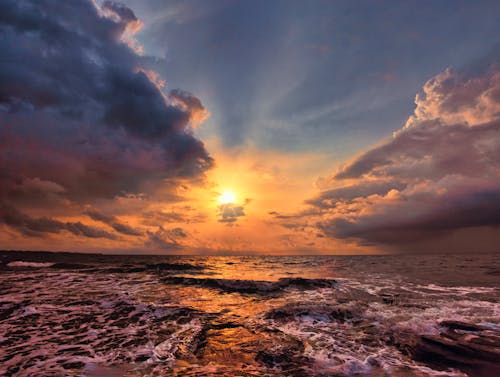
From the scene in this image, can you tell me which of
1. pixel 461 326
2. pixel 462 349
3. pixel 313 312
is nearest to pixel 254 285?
pixel 313 312

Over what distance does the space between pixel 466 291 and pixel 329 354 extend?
18.3m

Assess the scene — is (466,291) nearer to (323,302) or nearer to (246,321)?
(323,302)

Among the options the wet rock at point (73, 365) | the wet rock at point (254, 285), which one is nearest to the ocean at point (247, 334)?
the wet rock at point (73, 365)

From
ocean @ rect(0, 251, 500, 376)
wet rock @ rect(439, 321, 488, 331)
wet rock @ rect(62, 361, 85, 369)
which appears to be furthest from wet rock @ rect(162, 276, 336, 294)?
wet rock @ rect(62, 361, 85, 369)

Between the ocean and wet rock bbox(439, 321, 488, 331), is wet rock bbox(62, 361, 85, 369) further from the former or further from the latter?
wet rock bbox(439, 321, 488, 331)

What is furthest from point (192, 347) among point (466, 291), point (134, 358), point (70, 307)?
point (466, 291)

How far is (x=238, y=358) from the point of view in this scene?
778 cm

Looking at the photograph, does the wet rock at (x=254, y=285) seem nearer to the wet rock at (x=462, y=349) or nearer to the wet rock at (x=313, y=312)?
the wet rock at (x=313, y=312)

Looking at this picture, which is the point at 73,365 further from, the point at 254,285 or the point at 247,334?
the point at 254,285

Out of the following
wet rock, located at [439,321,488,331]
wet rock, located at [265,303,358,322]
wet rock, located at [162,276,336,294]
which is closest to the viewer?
wet rock, located at [439,321,488,331]

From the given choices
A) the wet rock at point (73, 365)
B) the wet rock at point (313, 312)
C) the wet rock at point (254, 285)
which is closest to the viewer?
the wet rock at point (73, 365)

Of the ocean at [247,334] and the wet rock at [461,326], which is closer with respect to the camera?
the ocean at [247,334]

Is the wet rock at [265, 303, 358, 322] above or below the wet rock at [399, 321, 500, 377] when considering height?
above

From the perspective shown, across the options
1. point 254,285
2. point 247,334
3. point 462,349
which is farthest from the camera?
point 254,285
